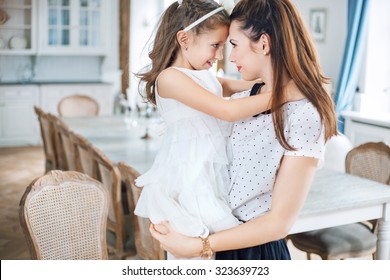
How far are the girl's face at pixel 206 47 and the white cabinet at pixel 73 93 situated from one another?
497 cm

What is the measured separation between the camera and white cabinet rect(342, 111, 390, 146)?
3.44 metres

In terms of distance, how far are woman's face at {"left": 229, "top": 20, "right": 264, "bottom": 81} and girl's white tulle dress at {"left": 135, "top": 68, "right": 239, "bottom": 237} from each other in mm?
124

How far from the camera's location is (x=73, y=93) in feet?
19.6

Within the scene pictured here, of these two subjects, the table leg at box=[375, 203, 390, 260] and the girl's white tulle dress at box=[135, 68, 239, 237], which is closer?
the girl's white tulle dress at box=[135, 68, 239, 237]

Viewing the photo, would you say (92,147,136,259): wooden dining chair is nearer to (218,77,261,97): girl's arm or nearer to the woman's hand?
(218,77,261,97): girl's arm

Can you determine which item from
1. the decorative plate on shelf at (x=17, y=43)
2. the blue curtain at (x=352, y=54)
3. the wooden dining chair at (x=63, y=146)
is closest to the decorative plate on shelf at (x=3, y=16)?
the decorative plate on shelf at (x=17, y=43)

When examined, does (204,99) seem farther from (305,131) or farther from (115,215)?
(115,215)

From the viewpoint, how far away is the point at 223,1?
104 cm

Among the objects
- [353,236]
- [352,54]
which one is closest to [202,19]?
[353,236]

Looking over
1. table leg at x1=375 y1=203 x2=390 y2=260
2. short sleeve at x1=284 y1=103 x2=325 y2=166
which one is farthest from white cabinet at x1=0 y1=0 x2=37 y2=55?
short sleeve at x1=284 y1=103 x2=325 y2=166

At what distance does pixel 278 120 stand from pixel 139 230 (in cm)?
126

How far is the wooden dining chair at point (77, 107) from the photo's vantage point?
4080mm

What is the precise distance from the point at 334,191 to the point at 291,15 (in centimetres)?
121

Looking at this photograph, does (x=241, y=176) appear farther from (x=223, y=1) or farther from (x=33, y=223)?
(x=33, y=223)
